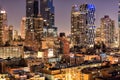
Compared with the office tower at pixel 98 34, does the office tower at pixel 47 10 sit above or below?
above

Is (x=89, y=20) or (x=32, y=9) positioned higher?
(x=32, y=9)

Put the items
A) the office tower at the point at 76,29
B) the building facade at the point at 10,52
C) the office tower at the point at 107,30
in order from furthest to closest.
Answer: the office tower at the point at 107,30 < the office tower at the point at 76,29 < the building facade at the point at 10,52

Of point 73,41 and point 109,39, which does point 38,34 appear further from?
point 109,39

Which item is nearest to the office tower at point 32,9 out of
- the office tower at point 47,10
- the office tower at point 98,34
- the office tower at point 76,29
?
the office tower at point 47,10

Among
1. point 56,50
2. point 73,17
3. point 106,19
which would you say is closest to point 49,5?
point 73,17

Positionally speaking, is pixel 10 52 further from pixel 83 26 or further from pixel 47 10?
pixel 47 10

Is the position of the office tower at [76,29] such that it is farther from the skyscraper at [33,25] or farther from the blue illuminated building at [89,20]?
the skyscraper at [33,25]

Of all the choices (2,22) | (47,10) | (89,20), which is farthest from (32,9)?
(2,22)

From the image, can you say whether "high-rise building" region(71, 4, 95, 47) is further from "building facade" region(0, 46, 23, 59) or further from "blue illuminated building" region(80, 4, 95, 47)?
"building facade" region(0, 46, 23, 59)

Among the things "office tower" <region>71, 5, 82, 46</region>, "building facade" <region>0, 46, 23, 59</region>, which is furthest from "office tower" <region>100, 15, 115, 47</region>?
"building facade" <region>0, 46, 23, 59</region>
